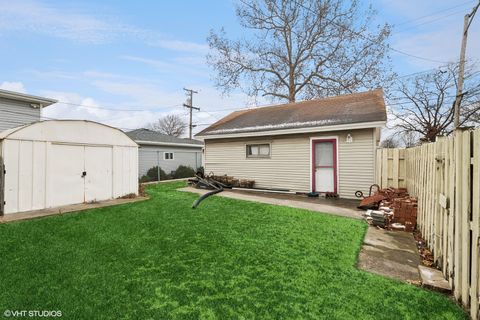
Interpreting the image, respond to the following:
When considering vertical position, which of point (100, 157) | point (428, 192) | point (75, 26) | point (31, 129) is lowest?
point (428, 192)

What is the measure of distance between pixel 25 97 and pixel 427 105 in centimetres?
2892

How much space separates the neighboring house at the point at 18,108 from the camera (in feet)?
36.8

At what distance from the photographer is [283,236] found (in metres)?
4.58

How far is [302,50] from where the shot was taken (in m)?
20.1

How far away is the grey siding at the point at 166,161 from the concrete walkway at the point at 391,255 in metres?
15.1

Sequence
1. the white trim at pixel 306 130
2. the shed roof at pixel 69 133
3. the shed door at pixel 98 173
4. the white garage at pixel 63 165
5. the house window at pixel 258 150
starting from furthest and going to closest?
the house window at pixel 258 150 → the shed door at pixel 98 173 → the white trim at pixel 306 130 → the shed roof at pixel 69 133 → the white garage at pixel 63 165

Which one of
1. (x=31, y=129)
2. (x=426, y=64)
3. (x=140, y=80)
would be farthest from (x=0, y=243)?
(x=426, y=64)

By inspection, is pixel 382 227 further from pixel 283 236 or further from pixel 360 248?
pixel 283 236

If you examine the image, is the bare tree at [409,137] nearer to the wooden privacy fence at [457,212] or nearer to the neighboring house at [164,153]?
the neighboring house at [164,153]

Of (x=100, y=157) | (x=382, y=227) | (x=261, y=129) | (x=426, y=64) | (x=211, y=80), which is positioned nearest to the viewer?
(x=382, y=227)

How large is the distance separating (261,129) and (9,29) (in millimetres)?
10613

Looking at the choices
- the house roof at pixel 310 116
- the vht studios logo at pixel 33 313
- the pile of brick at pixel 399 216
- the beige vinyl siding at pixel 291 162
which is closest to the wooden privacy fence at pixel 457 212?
the pile of brick at pixel 399 216

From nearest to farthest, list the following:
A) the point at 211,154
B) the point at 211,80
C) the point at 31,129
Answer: the point at 31,129
the point at 211,154
the point at 211,80

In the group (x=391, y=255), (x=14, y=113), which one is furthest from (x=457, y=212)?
(x=14, y=113)
